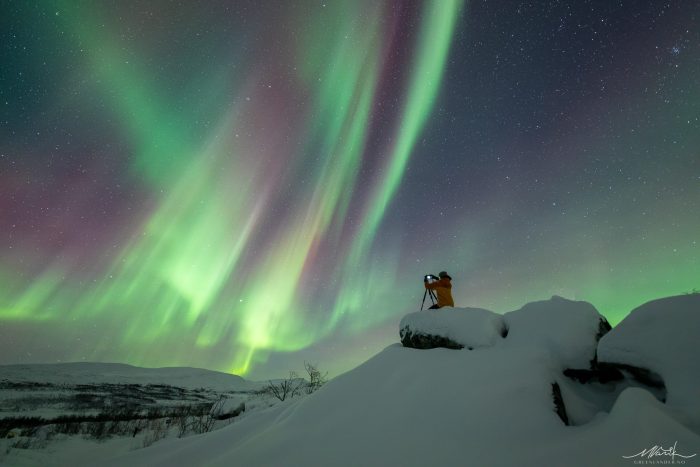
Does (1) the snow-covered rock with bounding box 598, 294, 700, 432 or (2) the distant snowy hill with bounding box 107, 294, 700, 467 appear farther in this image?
(1) the snow-covered rock with bounding box 598, 294, 700, 432

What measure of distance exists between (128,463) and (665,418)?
8.40m

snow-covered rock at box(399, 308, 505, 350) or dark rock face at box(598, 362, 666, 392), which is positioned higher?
snow-covered rock at box(399, 308, 505, 350)

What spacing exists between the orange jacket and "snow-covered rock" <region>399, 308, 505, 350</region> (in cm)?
202

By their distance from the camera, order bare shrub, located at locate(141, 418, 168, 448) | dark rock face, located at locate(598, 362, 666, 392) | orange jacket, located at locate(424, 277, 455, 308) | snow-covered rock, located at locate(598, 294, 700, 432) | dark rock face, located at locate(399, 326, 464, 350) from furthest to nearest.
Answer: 1. bare shrub, located at locate(141, 418, 168, 448)
2. orange jacket, located at locate(424, 277, 455, 308)
3. dark rock face, located at locate(399, 326, 464, 350)
4. dark rock face, located at locate(598, 362, 666, 392)
5. snow-covered rock, located at locate(598, 294, 700, 432)

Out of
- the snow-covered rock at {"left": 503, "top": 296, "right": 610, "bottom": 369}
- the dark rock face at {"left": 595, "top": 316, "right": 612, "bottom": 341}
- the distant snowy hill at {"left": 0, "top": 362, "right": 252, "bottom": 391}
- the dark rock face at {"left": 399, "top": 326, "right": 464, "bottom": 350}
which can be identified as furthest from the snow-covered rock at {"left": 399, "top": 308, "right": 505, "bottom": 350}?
the distant snowy hill at {"left": 0, "top": 362, "right": 252, "bottom": 391}

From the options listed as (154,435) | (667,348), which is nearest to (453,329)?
(667,348)

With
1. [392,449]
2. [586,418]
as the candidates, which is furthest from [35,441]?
[586,418]

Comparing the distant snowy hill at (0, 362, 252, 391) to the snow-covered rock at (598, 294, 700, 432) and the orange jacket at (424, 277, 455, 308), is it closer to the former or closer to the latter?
the orange jacket at (424, 277, 455, 308)

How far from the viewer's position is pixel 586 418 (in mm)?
4371

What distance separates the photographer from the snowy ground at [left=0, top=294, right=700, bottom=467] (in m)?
3.13

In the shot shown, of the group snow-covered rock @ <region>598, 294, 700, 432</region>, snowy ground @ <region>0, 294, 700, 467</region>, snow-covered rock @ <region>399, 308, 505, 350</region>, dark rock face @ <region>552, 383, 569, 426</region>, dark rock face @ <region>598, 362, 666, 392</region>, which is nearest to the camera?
snowy ground @ <region>0, 294, 700, 467</region>

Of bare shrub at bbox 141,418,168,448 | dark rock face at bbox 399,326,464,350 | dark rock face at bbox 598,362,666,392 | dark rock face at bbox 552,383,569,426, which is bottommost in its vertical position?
bare shrub at bbox 141,418,168,448

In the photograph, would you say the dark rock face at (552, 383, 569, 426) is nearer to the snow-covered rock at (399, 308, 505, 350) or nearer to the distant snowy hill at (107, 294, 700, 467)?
the distant snowy hill at (107, 294, 700, 467)

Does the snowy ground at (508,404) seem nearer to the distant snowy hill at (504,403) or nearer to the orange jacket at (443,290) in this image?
the distant snowy hill at (504,403)
